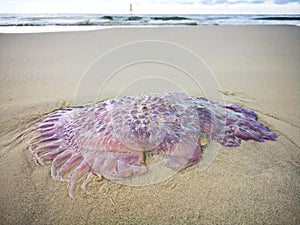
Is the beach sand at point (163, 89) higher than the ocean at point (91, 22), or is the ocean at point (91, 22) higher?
the beach sand at point (163, 89)

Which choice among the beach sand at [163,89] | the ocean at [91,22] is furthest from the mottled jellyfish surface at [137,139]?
the ocean at [91,22]

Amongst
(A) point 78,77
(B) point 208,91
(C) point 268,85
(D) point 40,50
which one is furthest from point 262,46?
(D) point 40,50

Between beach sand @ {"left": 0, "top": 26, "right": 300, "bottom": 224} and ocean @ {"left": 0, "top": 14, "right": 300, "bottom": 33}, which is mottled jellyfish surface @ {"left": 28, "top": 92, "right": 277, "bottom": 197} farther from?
ocean @ {"left": 0, "top": 14, "right": 300, "bottom": 33}

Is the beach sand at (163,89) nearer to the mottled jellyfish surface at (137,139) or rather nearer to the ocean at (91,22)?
the mottled jellyfish surface at (137,139)

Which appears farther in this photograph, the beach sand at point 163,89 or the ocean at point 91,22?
the ocean at point 91,22

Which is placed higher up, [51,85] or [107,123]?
[107,123]

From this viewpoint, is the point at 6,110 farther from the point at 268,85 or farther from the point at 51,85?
the point at 268,85
